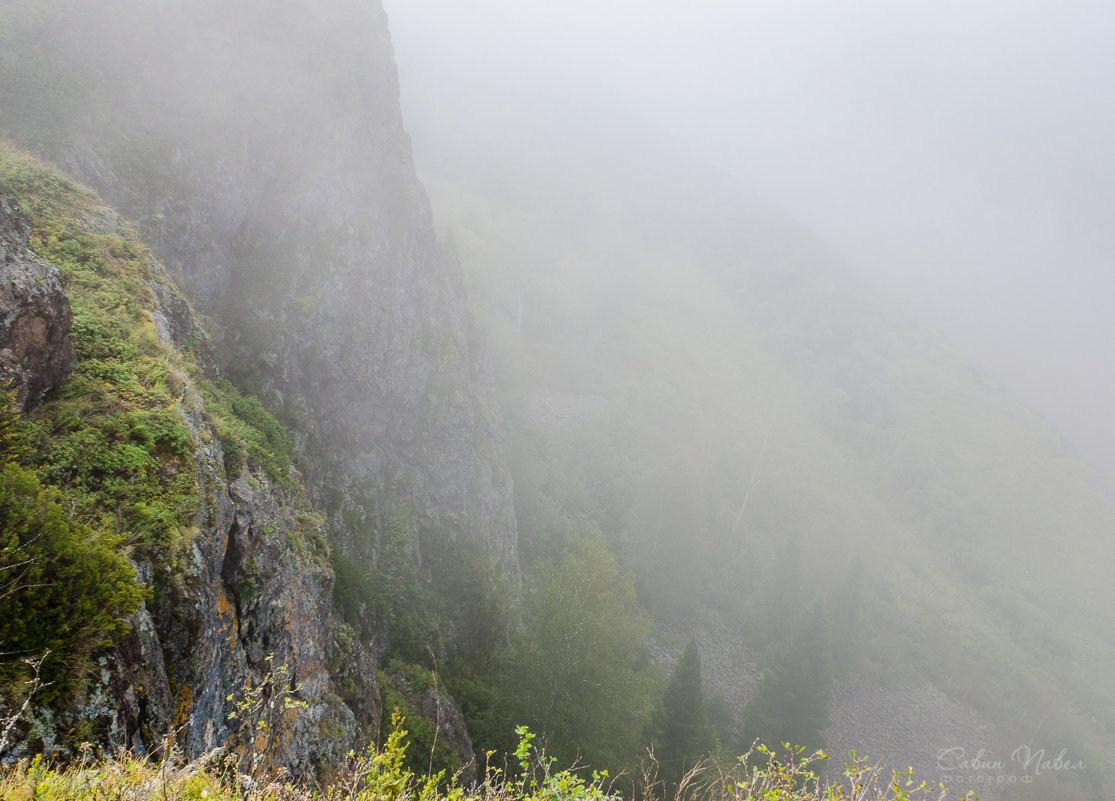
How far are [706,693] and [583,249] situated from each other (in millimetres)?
77869

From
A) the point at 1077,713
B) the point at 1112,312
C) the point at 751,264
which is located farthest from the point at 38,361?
the point at 1112,312

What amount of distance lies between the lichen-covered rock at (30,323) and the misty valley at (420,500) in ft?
0.13

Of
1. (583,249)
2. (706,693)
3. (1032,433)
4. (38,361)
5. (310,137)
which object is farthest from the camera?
(583,249)

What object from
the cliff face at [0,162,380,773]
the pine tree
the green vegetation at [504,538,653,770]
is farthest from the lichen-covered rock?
the pine tree

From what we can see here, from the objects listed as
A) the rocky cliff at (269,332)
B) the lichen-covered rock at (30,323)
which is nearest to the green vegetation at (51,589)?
the rocky cliff at (269,332)

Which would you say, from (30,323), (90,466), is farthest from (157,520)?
(30,323)

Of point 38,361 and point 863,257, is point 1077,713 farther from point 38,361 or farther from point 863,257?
point 863,257

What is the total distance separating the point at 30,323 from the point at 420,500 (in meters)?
20.6

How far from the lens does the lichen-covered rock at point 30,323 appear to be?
19.2 ft

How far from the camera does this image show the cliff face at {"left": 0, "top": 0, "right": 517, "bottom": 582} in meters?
17.5

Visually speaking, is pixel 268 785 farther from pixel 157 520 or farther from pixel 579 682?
pixel 579 682

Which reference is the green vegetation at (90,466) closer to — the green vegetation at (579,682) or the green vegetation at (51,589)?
the green vegetation at (51,589)

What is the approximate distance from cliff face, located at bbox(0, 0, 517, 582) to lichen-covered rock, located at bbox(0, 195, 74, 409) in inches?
475

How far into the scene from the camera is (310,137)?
23.8 metres
